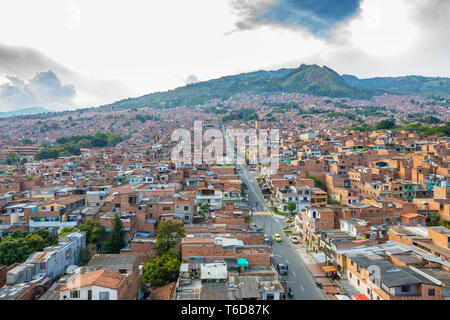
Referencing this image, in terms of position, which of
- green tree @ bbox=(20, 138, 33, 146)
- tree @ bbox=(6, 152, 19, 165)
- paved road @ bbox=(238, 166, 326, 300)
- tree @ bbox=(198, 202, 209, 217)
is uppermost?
green tree @ bbox=(20, 138, 33, 146)

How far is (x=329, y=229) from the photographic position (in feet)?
41.0

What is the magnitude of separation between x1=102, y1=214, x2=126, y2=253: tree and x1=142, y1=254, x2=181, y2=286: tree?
7.54 ft

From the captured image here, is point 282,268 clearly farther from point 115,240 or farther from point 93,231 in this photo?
point 93,231

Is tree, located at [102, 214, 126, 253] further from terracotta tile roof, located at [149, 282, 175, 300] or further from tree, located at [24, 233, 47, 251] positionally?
terracotta tile roof, located at [149, 282, 175, 300]

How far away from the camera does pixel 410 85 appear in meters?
121

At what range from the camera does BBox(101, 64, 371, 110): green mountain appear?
89.1 m

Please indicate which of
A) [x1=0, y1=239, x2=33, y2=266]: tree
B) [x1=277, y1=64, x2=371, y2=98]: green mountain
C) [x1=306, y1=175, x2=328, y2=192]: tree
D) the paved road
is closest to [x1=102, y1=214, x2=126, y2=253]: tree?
[x1=0, y1=239, x2=33, y2=266]: tree

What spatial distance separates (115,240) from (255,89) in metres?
89.6

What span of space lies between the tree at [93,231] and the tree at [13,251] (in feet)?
5.83

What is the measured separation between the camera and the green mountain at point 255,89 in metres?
89.1

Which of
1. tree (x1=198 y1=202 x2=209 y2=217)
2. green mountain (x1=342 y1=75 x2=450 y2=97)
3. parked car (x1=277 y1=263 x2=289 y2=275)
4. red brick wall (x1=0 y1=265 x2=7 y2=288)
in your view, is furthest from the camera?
green mountain (x1=342 y1=75 x2=450 y2=97)

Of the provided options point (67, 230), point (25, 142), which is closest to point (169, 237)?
point (67, 230)
